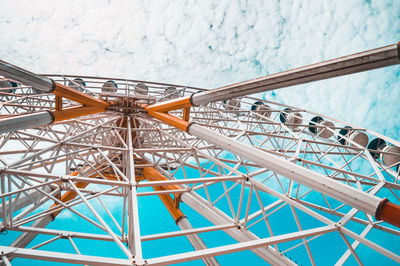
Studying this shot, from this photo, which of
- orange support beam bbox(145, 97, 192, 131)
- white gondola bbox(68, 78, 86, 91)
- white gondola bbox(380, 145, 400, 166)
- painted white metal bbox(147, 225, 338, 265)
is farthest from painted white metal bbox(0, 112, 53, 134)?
white gondola bbox(380, 145, 400, 166)

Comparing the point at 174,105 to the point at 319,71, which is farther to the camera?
the point at 174,105

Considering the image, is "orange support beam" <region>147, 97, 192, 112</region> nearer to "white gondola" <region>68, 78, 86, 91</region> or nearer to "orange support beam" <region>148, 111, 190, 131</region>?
"orange support beam" <region>148, 111, 190, 131</region>

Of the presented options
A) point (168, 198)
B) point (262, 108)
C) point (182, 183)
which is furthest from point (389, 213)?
point (262, 108)

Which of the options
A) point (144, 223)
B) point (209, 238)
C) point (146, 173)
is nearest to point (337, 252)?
point (209, 238)

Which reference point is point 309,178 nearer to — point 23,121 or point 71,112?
point 23,121

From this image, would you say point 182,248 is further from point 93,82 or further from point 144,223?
point 93,82

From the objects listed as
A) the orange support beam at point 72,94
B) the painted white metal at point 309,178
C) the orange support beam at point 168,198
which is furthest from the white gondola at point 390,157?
the orange support beam at point 72,94
